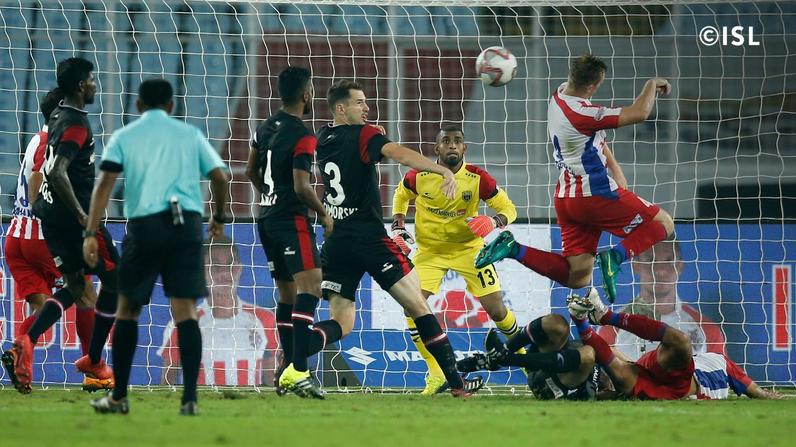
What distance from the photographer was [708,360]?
9234 mm

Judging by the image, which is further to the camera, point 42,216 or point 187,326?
point 42,216

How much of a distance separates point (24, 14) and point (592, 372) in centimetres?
825

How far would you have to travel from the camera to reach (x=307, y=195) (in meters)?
8.35

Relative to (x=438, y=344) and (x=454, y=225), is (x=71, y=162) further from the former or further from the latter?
(x=454, y=225)

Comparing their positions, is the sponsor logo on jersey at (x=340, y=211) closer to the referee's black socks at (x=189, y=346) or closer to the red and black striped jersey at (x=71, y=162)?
the red and black striped jersey at (x=71, y=162)

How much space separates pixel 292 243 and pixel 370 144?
866mm

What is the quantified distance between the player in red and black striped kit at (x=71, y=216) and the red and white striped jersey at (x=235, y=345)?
2.28 metres

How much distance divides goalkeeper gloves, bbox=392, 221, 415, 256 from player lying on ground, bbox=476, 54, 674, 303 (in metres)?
1.10

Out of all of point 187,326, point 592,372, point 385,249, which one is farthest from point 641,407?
point 187,326

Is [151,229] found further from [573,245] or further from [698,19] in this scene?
[698,19]

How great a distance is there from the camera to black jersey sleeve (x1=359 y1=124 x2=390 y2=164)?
343 inches

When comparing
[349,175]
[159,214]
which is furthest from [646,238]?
[159,214]

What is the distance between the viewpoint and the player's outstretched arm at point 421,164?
25.8 ft

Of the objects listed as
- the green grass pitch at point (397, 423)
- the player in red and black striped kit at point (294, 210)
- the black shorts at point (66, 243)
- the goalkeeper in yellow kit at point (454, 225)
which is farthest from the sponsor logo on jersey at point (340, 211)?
the black shorts at point (66, 243)
